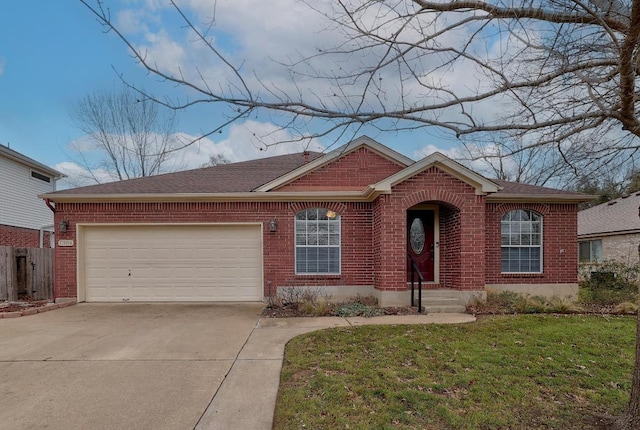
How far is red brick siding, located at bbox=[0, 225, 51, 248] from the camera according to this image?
1653 cm

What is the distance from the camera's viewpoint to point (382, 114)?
10.7ft

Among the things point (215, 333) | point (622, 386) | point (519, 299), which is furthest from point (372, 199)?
point (622, 386)

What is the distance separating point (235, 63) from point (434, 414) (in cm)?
372

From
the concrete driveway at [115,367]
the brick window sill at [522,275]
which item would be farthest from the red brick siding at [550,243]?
the concrete driveway at [115,367]

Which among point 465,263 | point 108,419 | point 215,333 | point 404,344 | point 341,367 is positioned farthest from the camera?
point 465,263

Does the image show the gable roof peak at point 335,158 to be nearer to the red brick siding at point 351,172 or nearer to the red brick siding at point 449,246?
the red brick siding at point 351,172

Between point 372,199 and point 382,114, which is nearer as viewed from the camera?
point 382,114

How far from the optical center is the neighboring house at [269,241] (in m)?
10.5

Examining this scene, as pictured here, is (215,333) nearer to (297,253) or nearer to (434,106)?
(297,253)

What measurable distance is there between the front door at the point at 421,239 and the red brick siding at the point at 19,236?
1706 cm

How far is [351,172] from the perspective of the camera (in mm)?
11250

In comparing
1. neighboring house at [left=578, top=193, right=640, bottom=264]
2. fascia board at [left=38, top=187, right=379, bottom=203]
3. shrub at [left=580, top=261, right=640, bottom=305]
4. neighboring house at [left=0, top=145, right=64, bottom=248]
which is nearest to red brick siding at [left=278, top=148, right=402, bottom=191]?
fascia board at [left=38, top=187, right=379, bottom=203]

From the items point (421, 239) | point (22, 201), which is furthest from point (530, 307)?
point (22, 201)

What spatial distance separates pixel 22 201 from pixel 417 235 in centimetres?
1851
